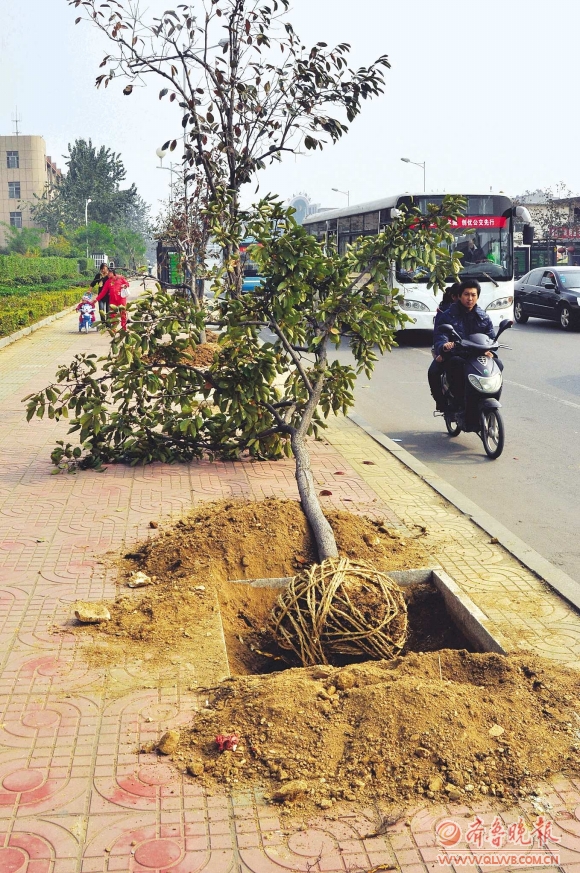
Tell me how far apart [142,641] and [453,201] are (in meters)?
3.97

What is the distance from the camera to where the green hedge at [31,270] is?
47.3 m

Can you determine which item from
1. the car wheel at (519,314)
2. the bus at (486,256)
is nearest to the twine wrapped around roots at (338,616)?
the bus at (486,256)

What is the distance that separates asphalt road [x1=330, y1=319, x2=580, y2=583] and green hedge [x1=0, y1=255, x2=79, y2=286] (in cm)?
3299

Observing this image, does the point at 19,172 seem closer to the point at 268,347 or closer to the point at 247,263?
the point at 247,263

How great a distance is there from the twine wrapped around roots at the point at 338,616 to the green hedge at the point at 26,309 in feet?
58.6

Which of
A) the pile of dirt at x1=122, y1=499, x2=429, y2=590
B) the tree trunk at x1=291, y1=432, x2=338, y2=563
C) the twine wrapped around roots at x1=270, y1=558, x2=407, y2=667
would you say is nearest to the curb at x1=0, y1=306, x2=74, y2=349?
the tree trunk at x1=291, y1=432, x2=338, y2=563

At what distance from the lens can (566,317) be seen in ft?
74.9

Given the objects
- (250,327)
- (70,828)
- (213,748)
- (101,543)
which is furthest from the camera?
(250,327)

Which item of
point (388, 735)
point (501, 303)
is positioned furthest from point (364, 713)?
point (501, 303)

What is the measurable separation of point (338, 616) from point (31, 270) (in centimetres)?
5186

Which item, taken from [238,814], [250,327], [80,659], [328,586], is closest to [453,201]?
[250,327]

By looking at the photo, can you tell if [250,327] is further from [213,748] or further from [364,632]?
Result: [213,748]

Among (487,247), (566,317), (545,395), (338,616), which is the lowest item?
(338,616)

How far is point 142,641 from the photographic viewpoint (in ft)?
15.0
